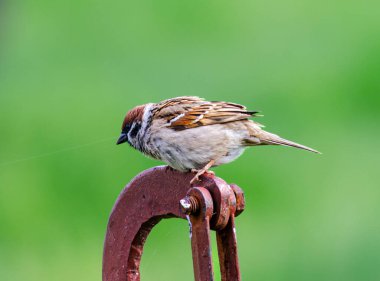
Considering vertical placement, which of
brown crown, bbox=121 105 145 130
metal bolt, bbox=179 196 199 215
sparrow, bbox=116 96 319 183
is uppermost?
metal bolt, bbox=179 196 199 215

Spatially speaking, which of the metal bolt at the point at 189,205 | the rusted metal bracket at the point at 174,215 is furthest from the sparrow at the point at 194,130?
the metal bolt at the point at 189,205

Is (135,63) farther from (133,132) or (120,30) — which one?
(133,132)

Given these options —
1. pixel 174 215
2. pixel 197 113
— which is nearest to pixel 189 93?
pixel 197 113

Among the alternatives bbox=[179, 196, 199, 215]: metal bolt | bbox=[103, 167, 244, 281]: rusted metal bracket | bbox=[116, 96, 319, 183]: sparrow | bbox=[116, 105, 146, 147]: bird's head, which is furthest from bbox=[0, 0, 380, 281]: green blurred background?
bbox=[179, 196, 199, 215]: metal bolt

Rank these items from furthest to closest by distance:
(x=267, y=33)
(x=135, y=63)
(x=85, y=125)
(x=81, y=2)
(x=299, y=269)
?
1. (x=81, y=2)
2. (x=267, y=33)
3. (x=135, y=63)
4. (x=85, y=125)
5. (x=299, y=269)

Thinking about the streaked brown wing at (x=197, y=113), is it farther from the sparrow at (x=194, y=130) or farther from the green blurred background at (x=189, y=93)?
the green blurred background at (x=189, y=93)

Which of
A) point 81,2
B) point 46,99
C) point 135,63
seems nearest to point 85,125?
point 46,99

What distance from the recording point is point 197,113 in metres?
4.52

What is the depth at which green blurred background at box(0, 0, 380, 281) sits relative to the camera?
6531 mm

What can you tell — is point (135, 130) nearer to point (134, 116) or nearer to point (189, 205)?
point (134, 116)

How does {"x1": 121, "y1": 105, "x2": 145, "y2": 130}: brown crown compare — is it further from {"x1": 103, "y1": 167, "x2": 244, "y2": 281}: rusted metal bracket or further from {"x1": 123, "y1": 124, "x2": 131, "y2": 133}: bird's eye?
{"x1": 103, "y1": 167, "x2": 244, "y2": 281}: rusted metal bracket

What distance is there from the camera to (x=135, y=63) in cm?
953

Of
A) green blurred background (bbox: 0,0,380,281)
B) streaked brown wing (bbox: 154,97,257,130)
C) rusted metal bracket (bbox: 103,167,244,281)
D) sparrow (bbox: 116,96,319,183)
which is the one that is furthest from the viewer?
green blurred background (bbox: 0,0,380,281)

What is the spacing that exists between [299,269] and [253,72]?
10.8 ft
